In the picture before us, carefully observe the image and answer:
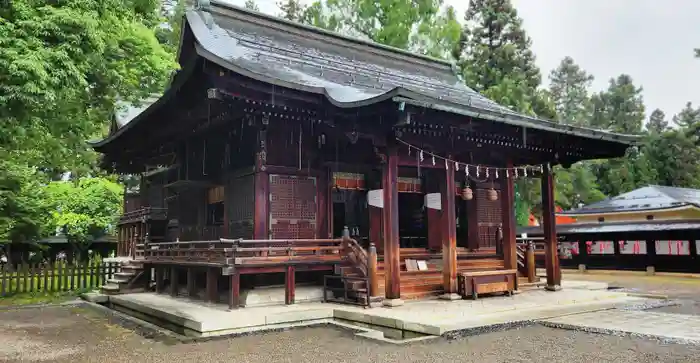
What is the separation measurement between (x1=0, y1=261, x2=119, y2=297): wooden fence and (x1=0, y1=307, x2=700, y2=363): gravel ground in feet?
22.7

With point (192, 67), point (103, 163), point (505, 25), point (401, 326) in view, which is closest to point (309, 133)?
point (192, 67)

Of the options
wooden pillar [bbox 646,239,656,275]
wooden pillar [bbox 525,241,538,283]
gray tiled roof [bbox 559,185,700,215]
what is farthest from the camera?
gray tiled roof [bbox 559,185,700,215]

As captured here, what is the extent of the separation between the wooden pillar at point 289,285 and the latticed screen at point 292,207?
4.26ft

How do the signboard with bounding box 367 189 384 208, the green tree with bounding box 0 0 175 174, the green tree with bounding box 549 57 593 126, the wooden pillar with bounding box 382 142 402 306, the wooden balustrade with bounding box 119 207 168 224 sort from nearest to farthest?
the green tree with bounding box 0 0 175 174 → the wooden pillar with bounding box 382 142 402 306 → the signboard with bounding box 367 189 384 208 → the wooden balustrade with bounding box 119 207 168 224 → the green tree with bounding box 549 57 593 126

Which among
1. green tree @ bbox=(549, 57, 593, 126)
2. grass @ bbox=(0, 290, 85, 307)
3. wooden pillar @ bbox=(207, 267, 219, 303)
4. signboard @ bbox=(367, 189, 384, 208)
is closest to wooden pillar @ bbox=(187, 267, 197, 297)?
wooden pillar @ bbox=(207, 267, 219, 303)

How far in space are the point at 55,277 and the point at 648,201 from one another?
2944 centimetres

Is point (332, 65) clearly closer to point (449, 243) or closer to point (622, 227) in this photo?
point (449, 243)

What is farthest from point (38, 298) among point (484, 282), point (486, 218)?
point (486, 218)

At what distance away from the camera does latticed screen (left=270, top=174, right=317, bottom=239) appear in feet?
40.0

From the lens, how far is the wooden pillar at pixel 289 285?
36.5 ft

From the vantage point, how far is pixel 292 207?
12.4 meters

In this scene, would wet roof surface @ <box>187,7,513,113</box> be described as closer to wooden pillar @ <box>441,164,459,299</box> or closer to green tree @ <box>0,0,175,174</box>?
wooden pillar @ <box>441,164,459,299</box>

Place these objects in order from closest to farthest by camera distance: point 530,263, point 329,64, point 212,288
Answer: point 212,288 → point 530,263 → point 329,64

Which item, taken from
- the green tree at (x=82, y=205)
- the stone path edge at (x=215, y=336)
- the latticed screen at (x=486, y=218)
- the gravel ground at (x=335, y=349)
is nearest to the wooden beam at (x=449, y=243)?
the gravel ground at (x=335, y=349)
